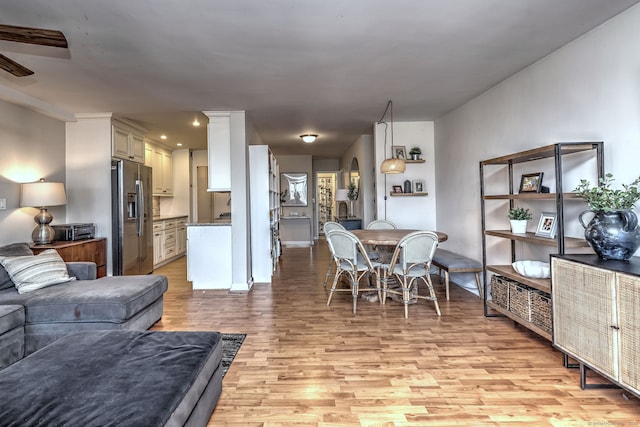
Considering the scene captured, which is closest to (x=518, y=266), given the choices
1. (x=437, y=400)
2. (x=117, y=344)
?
(x=437, y=400)

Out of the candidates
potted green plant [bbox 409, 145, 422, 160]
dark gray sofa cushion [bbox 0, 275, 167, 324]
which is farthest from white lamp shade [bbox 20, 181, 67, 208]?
potted green plant [bbox 409, 145, 422, 160]

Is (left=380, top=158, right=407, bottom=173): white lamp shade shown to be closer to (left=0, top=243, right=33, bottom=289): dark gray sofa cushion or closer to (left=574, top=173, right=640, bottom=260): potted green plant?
(left=574, top=173, right=640, bottom=260): potted green plant

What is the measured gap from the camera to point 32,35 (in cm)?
184

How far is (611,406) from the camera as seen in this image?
1.78 m

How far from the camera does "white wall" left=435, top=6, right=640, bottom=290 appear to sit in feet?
7.08

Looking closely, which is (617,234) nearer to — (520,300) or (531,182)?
(520,300)

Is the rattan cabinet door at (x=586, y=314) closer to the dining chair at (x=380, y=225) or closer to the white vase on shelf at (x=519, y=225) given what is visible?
the white vase on shelf at (x=519, y=225)

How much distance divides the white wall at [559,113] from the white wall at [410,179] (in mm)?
620

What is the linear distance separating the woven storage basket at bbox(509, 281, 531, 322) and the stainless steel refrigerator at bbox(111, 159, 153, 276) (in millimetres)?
4815

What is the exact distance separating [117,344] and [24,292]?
1.62 m

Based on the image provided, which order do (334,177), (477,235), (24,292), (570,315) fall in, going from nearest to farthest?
(570,315) → (24,292) → (477,235) → (334,177)

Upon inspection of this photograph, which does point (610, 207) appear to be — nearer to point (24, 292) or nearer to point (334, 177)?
point (24, 292)

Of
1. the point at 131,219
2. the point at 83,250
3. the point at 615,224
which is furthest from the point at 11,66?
the point at 615,224

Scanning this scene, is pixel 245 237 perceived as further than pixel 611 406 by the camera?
Yes
